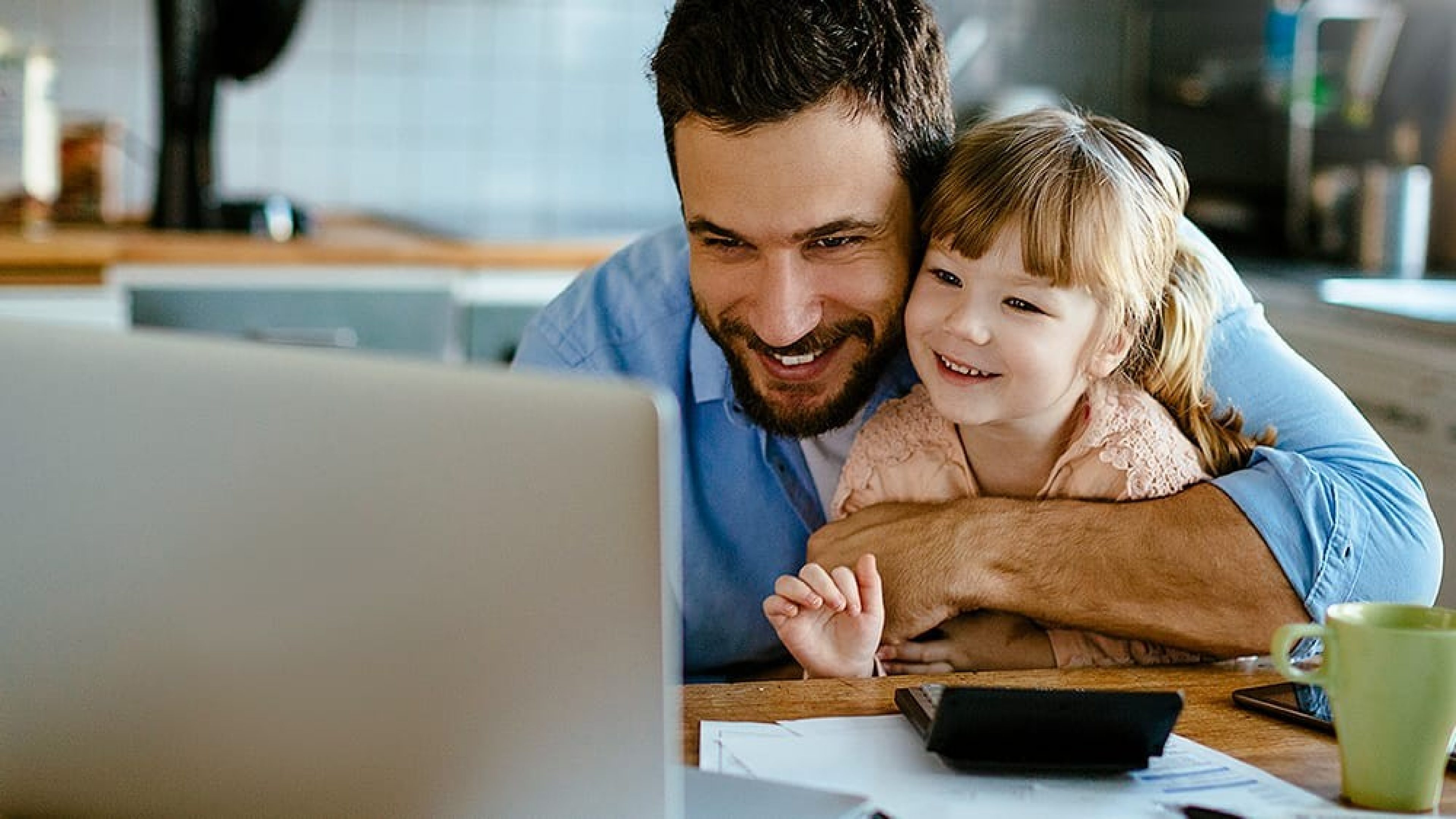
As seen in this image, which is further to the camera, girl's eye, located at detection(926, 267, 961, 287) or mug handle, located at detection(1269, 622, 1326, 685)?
girl's eye, located at detection(926, 267, 961, 287)

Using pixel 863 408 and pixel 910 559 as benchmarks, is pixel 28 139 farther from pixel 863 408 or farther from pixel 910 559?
pixel 910 559

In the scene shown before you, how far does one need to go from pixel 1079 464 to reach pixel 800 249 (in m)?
0.31

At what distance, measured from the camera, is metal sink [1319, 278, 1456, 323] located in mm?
2838

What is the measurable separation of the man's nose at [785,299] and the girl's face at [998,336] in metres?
0.09

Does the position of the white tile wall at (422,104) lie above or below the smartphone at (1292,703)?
above

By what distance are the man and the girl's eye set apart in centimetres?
4

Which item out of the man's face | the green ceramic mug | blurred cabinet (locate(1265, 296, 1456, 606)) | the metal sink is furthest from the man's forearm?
the metal sink

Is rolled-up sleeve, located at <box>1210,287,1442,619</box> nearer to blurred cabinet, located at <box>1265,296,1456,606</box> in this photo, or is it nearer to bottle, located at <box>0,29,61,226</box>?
blurred cabinet, located at <box>1265,296,1456,606</box>

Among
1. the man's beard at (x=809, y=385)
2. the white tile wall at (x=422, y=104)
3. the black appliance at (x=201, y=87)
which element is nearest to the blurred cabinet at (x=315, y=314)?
the black appliance at (x=201, y=87)

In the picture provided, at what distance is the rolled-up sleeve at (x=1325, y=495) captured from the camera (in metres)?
1.37

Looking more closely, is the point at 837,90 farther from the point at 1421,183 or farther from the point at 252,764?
the point at 1421,183

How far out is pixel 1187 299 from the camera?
1.53 metres

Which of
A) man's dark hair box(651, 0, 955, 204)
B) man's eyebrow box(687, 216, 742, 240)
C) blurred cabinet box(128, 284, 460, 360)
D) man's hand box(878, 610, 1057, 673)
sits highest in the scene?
man's dark hair box(651, 0, 955, 204)

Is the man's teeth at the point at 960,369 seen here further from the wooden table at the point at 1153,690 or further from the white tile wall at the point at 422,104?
the white tile wall at the point at 422,104
